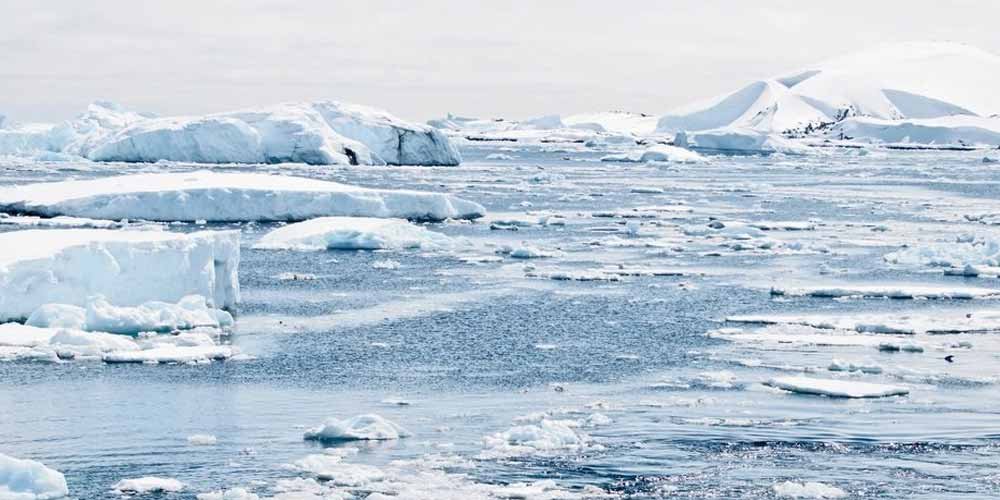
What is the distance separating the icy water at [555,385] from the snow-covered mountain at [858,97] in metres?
75.4

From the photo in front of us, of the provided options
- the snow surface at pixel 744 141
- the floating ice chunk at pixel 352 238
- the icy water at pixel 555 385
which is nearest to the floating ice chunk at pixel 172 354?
the icy water at pixel 555 385

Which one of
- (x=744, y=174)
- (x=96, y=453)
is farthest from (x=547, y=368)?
(x=744, y=174)

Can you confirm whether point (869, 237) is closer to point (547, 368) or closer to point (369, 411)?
point (547, 368)

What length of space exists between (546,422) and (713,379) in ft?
7.73

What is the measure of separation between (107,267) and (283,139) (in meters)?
29.4

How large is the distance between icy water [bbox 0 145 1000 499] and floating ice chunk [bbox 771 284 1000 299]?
243mm

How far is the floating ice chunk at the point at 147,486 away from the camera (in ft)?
26.5

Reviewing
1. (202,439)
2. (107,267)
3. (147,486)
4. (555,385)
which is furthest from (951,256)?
(147,486)

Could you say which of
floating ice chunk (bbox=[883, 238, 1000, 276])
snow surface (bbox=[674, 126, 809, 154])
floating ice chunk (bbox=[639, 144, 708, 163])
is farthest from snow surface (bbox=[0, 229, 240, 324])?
snow surface (bbox=[674, 126, 809, 154])

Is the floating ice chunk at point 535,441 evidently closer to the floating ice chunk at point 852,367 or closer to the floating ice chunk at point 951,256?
the floating ice chunk at point 852,367

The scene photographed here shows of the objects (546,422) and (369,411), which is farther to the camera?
(369,411)

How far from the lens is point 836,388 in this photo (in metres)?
11.0

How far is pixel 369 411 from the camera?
10.3 metres

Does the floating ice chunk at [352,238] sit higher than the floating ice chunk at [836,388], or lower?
lower
